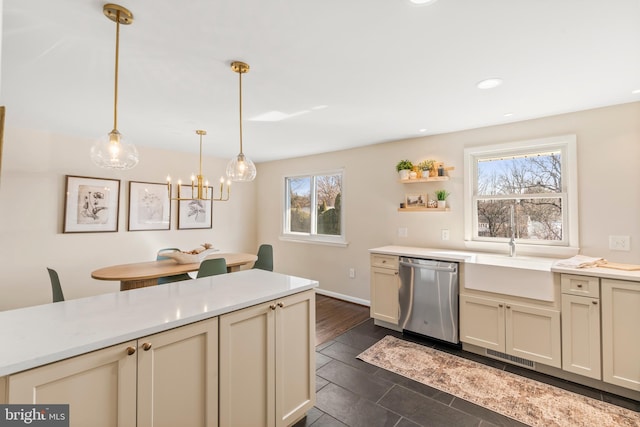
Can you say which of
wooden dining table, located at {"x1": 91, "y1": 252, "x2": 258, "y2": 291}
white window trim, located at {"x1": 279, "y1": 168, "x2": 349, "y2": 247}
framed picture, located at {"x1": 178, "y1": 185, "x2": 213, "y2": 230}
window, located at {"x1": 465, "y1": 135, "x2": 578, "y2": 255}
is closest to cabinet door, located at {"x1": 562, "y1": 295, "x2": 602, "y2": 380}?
window, located at {"x1": 465, "y1": 135, "x2": 578, "y2": 255}

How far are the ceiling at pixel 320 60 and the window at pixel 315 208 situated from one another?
5.61 feet

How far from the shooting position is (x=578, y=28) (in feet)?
5.02

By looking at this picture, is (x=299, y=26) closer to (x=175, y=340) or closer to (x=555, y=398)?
(x=175, y=340)

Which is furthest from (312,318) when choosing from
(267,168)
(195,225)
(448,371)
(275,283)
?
(267,168)

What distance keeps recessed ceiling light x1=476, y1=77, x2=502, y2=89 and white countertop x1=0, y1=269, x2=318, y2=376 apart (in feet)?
6.40

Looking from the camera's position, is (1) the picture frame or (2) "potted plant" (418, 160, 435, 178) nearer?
(2) "potted plant" (418, 160, 435, 178)

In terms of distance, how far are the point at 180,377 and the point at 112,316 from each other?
→ 403 mm

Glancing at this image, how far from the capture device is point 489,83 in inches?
85.4

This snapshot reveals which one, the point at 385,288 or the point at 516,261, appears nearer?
the point at 516,261

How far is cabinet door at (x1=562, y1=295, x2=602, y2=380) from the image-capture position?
7.18ft

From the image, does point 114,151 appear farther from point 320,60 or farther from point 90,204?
point 90,204

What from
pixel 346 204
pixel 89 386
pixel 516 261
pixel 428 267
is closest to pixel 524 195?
pixel 516 261

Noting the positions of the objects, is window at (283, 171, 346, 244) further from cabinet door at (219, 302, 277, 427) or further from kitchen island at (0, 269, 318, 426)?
cabinet door at (219, 302, 277, 427)

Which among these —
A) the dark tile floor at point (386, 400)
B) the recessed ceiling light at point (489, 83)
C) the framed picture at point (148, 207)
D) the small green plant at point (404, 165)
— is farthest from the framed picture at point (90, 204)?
the recessed ceiling light at point (489, 83)
